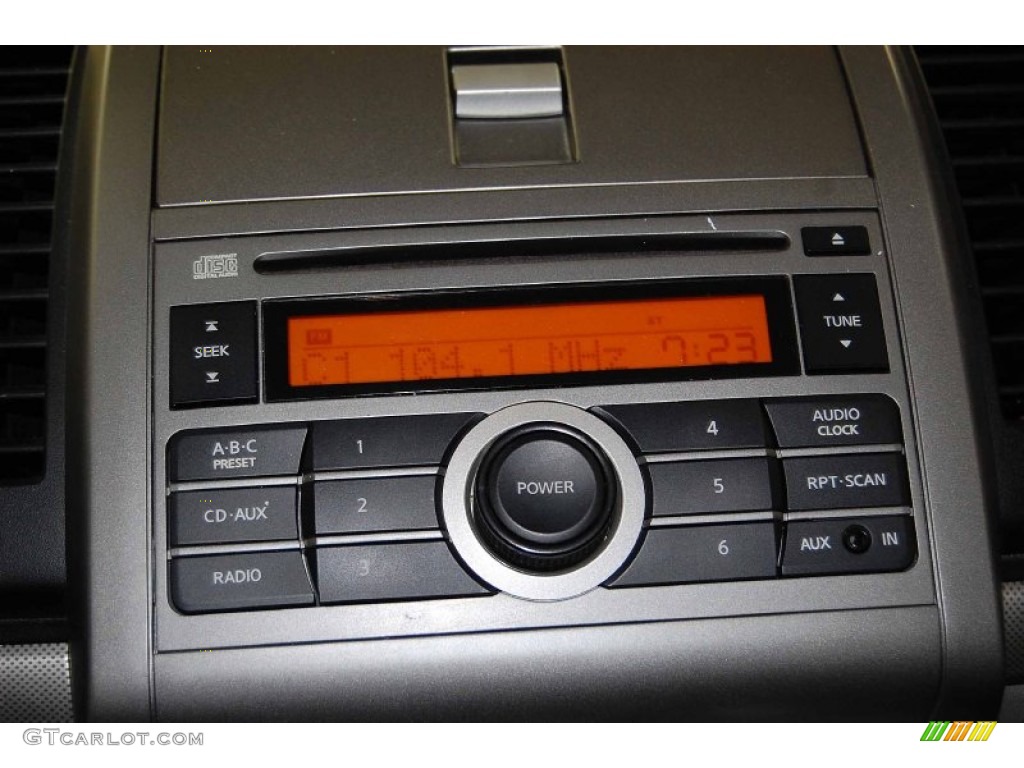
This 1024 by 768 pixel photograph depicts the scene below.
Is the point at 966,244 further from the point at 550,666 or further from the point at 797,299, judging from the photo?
the point at 550,666

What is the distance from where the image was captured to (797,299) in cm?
72

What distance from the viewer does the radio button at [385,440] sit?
2.19 ft

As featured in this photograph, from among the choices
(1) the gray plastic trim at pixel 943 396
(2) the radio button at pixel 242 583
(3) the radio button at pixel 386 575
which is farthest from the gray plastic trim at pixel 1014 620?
(2) the radio button at pixel 242 583

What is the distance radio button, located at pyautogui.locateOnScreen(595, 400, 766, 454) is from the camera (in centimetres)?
68

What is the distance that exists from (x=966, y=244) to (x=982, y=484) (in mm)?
197

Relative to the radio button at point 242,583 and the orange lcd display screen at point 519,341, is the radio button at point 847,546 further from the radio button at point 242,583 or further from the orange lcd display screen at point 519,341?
the radio button at point 242,583

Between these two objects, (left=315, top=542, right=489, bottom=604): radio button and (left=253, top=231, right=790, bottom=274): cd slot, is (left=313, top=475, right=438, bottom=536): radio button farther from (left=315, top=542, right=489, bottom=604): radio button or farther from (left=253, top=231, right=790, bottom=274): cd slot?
(left=253, top=231, right=790, bottom=274): cd slot

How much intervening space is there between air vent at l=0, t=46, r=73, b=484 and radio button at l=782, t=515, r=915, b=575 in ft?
1.76

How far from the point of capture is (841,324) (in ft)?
2.33

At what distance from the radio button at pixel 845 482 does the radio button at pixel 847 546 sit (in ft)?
0.04

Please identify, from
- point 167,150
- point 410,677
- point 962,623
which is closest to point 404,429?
point 410,677
